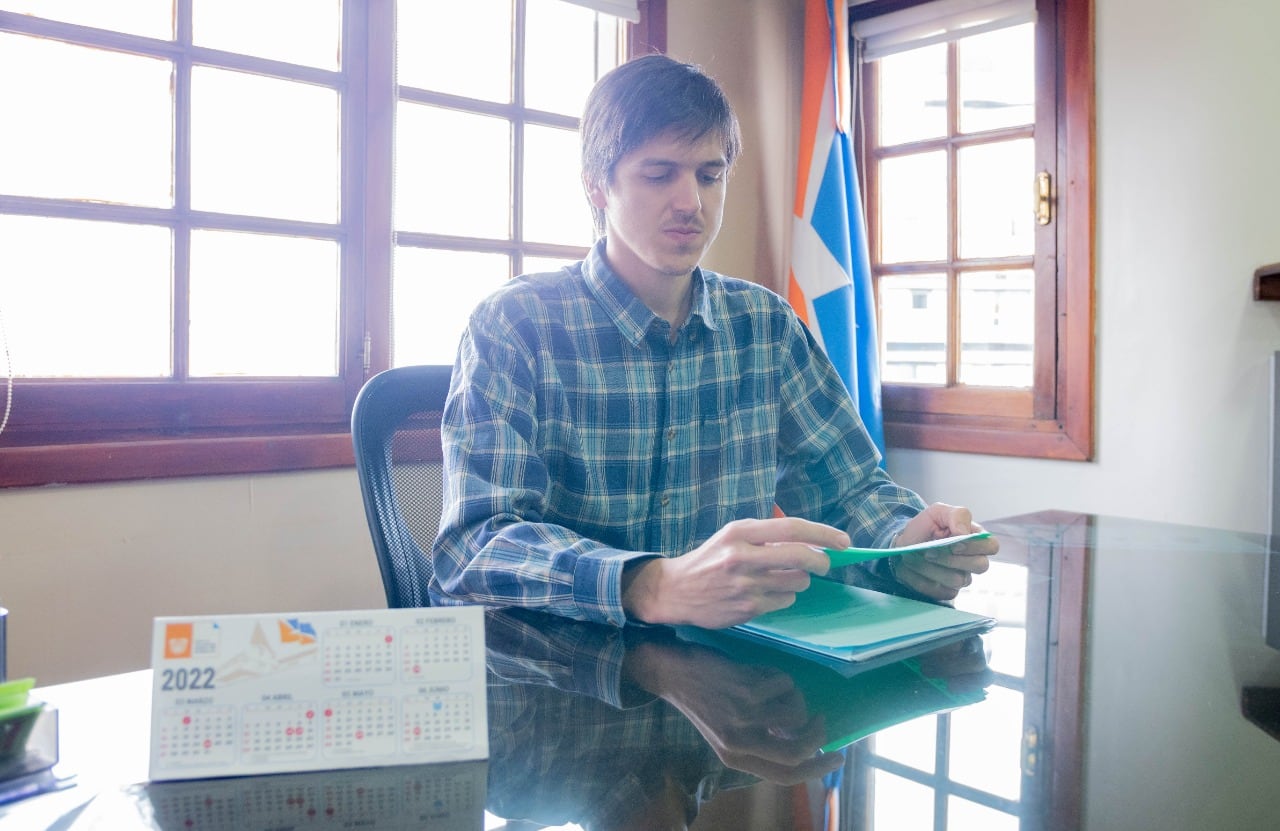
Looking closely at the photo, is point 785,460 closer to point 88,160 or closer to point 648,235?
point 648,235

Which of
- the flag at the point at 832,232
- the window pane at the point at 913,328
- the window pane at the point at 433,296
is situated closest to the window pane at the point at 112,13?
the window pane at the point at 433,296

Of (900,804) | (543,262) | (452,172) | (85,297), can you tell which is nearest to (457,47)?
(452,172)

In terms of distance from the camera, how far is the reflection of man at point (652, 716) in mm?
541

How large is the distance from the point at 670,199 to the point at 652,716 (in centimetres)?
80

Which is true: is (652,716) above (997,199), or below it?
below

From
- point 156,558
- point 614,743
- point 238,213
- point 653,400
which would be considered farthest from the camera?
point 238,213

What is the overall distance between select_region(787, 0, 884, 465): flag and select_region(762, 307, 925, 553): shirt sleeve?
1.14 m

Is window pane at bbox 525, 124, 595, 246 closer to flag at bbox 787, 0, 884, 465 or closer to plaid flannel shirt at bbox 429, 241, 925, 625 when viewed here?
flag at bbox 787, 0, 884, 465

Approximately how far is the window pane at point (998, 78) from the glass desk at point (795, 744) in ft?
6.26

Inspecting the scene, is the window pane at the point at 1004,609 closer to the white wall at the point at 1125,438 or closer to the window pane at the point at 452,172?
the white wall at the point at 1125,438

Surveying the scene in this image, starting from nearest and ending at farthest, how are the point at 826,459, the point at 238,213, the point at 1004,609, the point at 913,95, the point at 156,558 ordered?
the point at 1004,609, the point at 826,459, the point at 156,558, the point at 238,213, the point at 913,95

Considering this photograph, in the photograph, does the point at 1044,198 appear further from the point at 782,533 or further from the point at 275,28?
the point at 782,533

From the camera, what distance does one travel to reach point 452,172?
2314 mm

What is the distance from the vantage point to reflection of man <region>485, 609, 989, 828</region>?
54cm
